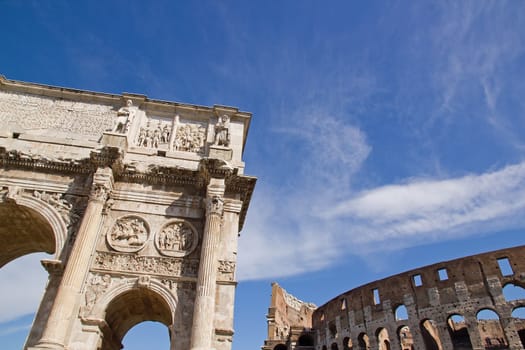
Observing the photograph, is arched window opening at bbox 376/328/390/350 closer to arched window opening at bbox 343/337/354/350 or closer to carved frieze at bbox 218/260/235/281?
arched window opening at bbox 343/337/354/350

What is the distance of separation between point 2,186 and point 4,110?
129 inches

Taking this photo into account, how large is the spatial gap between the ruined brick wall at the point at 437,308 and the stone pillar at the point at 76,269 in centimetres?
2368

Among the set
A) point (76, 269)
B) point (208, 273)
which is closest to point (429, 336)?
point (208, 273)

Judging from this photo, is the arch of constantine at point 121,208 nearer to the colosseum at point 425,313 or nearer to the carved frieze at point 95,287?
the carved frieze at point 95,287

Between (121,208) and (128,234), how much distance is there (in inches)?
32.9

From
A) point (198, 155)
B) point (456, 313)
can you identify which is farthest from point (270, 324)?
point (198, 155)

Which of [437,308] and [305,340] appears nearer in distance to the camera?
[437,308]

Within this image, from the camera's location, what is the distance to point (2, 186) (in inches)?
385

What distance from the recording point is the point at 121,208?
9977 millimetres

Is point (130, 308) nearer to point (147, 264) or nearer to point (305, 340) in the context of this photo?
point (147, 264)

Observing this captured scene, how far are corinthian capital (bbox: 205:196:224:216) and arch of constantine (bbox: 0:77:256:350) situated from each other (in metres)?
0.04

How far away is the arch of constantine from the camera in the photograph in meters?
8.30

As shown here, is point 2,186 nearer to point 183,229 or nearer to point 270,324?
point 183,229

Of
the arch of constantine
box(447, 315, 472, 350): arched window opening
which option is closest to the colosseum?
box(447, 315, 472, 350): arched window opening
